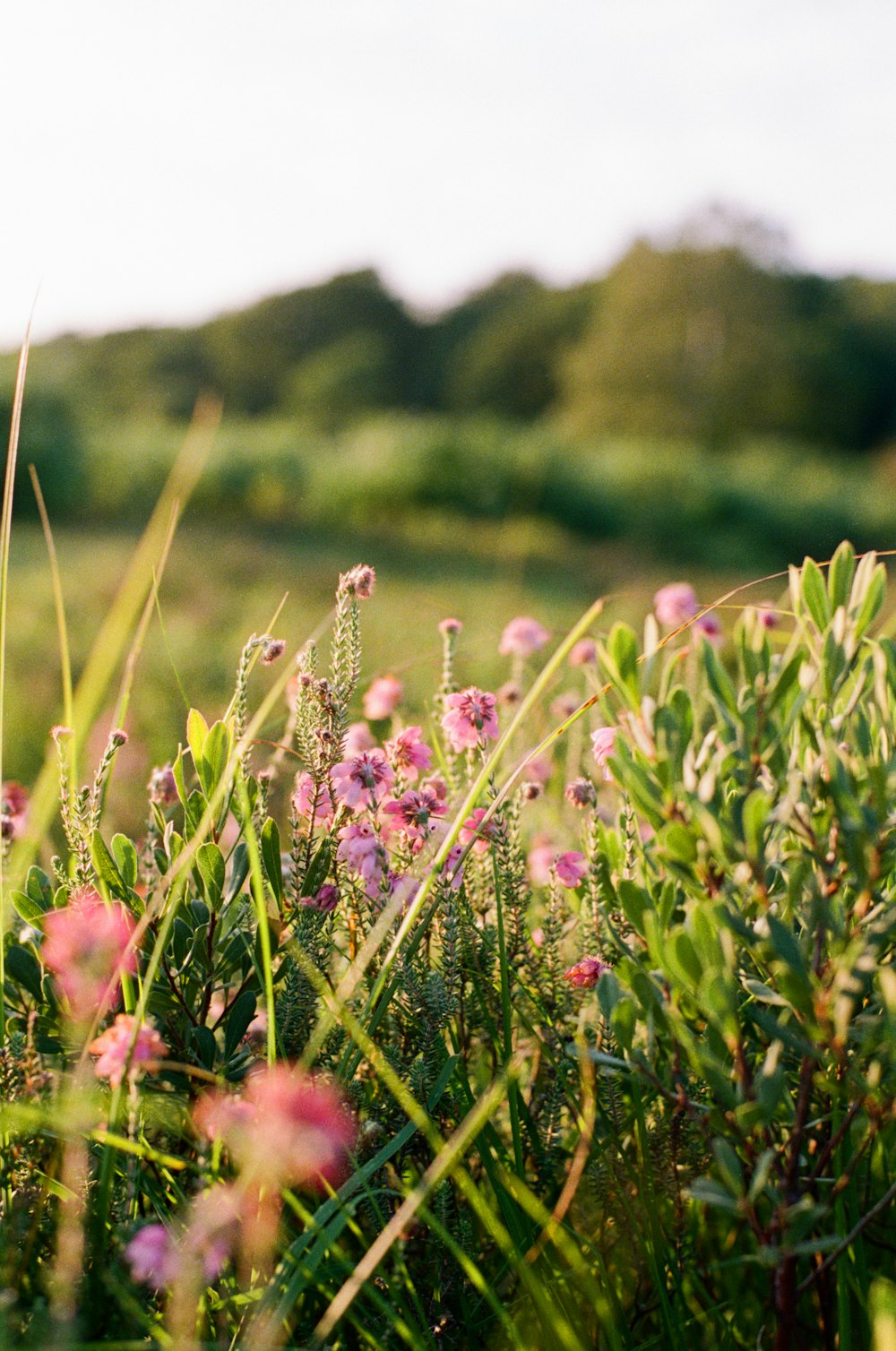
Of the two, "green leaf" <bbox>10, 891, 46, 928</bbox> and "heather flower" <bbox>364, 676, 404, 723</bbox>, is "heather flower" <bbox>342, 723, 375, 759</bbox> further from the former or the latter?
"green leaf" <bbox>10, 891, 46, 928</bbox>

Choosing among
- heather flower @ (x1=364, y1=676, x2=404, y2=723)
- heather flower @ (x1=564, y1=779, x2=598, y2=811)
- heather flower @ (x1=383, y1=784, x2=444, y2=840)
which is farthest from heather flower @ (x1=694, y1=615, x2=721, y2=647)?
heather flower @ (x1=383, y1=784, x2=444, y2=840)

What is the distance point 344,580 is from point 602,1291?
1.97 ft

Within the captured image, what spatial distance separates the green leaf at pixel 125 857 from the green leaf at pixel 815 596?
0.54m

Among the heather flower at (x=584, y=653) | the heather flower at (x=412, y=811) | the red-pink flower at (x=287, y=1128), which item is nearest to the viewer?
the red-pink flower at (x=287, y=1128)

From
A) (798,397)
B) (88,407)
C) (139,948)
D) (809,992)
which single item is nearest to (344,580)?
(139,948)

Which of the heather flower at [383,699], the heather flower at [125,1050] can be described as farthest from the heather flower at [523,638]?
the heather flower at [125,1050]

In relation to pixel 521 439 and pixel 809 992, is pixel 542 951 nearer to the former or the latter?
pixel 809 992

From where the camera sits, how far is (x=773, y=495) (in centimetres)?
1003

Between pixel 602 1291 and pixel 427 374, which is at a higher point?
pixel 427 374

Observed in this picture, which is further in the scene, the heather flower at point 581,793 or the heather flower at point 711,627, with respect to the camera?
the heather flower at point 711,627

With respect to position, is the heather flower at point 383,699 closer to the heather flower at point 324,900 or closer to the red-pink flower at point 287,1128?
the heather flower at point 324,900

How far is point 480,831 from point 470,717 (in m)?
0.15

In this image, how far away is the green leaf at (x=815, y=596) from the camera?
67 cm

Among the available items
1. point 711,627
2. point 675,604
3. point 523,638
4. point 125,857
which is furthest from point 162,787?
point 675,604
